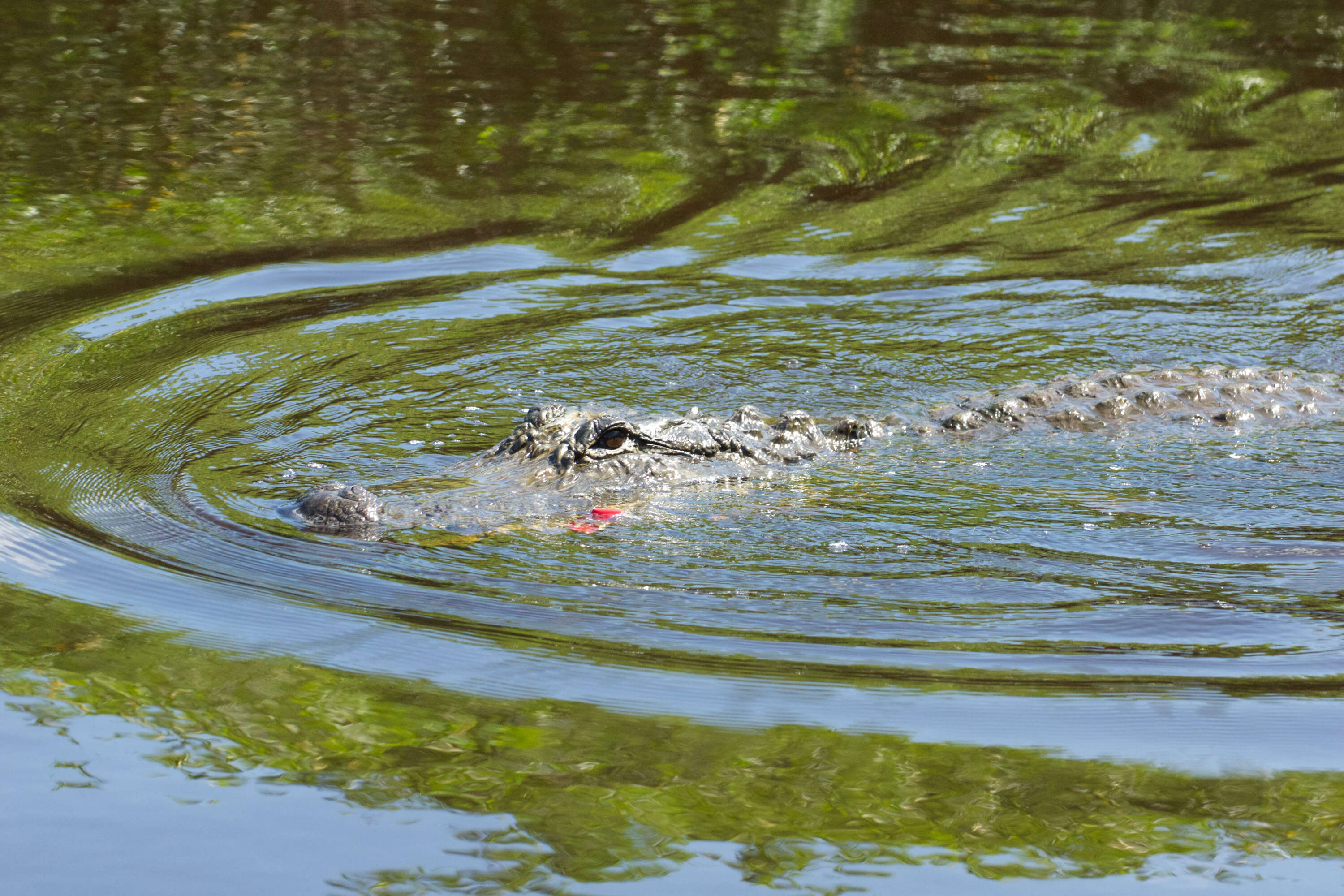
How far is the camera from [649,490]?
18.5ft

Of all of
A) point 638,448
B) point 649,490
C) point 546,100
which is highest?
point 546,100

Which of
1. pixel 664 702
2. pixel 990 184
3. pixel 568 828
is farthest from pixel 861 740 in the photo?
pixel 990 184

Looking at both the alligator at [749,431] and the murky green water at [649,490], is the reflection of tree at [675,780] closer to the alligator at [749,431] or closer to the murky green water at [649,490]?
the murky green water at [649,490]

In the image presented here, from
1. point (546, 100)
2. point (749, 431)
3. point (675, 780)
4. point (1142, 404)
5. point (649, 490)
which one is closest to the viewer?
point (675, 780)

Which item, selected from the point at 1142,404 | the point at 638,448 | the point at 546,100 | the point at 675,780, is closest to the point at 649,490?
the point at 638,448

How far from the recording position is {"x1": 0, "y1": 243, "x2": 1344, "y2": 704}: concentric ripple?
4.11m

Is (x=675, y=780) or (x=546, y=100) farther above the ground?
(x=546, y=100)

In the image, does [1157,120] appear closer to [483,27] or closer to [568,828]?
[483,27]

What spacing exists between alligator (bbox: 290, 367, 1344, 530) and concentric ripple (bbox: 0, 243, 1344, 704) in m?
0.10

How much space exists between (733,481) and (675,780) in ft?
9.31

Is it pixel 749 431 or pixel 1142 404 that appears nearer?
pixel 749 431

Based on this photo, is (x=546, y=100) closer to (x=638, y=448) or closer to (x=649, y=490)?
(x=638, y=448)

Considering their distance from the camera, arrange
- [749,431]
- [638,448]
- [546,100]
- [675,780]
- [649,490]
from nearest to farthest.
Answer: [675,780] → [649,490] → [638,448] → [749,431] → [546,100]

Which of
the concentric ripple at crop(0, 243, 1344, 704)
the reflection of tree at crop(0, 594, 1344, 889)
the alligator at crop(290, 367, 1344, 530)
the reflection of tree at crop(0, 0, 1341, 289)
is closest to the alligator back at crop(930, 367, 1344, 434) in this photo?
the alligator at crop(290, 367, 1344, 530)
